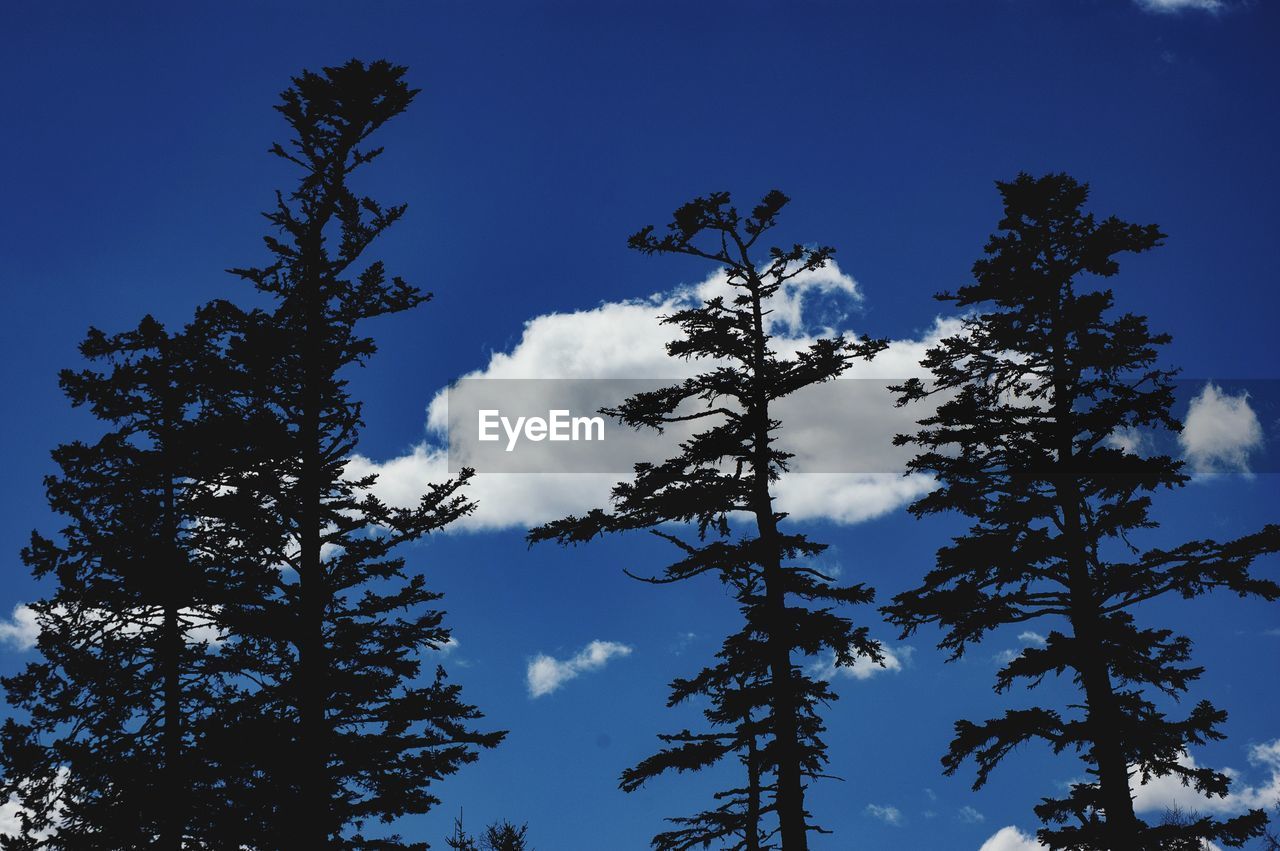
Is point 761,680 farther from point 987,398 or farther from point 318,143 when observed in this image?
point 318,143

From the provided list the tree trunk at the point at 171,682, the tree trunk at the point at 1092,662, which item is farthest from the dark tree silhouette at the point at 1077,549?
the tree trunk at the point at 171,682

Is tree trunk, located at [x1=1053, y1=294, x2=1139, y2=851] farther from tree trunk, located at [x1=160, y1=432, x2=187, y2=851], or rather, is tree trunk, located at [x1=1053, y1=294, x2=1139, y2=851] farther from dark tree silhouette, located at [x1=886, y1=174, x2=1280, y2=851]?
tree trunk, located at [x1=160, y1=432, x2=187, y2=851]

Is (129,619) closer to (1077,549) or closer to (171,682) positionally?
(171,682)

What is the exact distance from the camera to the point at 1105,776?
611 inches

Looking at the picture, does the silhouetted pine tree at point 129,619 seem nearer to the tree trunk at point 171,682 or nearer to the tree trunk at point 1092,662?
the tree trunk at point 171,682

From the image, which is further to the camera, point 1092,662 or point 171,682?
point 171,682

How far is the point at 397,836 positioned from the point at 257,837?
3.25 metres

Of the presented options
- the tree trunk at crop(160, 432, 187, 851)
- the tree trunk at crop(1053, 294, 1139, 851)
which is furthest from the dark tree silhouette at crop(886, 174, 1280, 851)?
the tree trunk at crop(160, 432, 187, 851)

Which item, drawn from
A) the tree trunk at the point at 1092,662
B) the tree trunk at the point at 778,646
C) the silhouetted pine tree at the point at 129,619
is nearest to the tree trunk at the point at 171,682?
the silhouetted pine tree at the point at 129,619

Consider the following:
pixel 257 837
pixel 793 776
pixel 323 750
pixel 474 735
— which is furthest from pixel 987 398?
pixel 257 837

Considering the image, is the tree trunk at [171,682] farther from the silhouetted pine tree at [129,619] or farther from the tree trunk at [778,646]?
the tree trunk at [778,646]

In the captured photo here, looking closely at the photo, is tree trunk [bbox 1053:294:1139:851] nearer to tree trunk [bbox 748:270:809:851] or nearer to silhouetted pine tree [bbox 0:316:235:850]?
tree trunk [bbox 748:270:809:851]

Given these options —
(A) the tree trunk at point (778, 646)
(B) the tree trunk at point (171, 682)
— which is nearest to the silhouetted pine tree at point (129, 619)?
(B) the tree trunk at point (171, 682)

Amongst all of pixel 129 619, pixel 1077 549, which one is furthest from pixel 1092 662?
pixel 129 619
